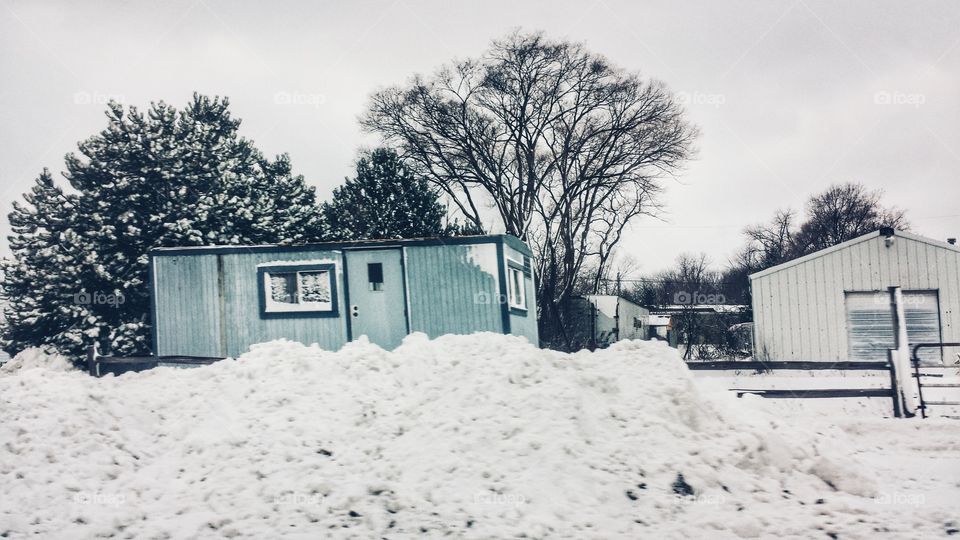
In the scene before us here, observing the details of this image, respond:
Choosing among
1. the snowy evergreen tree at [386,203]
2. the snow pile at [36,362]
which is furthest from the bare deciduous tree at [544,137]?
Answer: the snow pile at [36,362]

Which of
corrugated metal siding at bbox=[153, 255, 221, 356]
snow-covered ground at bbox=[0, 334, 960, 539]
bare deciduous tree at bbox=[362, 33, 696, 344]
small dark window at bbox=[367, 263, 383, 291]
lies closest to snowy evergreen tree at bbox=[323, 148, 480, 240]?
bare deciduous tree at bbox=[362, 33, 696, 344]

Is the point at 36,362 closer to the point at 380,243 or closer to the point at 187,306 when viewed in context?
the point at 187,306

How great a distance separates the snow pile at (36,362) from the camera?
26.1 metres

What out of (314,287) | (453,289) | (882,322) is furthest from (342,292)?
(882,322)

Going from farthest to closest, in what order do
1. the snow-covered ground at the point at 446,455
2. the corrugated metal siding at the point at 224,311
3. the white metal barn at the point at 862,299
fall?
the white metal barn at the point at 862,299, the corrugated metal siding at the point at 224,311, the snow-covered ground at the point at 446,455

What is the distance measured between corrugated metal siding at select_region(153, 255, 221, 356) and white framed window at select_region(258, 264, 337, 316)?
1.18m

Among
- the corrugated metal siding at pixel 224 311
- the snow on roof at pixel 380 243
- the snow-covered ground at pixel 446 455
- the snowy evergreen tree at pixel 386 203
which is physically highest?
the snowy evergreen tree at pixel 386 203

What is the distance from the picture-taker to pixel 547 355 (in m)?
10.7

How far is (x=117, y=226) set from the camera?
2766 centimetres

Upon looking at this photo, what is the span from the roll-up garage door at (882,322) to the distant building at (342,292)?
1224cm

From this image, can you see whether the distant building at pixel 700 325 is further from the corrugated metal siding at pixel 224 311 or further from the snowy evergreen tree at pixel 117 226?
the corrugated metal siding at pixel 224 311

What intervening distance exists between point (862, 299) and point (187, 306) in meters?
18.8

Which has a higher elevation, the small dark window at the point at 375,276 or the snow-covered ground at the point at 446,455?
the small dark window at the point at 375,276

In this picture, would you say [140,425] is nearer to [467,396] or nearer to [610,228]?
[467,396]
